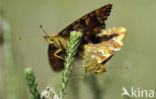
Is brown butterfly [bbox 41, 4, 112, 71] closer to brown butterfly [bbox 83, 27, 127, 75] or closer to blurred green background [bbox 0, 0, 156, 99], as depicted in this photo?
brown butterfly [bbox 83, 27, 127, 75]

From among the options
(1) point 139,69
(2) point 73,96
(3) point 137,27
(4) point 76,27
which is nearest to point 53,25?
(3) point 137,27

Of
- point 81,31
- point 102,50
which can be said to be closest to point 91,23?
point 81,31

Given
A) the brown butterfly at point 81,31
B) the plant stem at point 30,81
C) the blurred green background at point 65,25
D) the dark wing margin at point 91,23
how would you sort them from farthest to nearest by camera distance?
1. the blurred green background at point 65,25
2. the dark wing margin at point 91,23
3. the brown butterfly at point 81,31
4. the plant stem at point 30,81

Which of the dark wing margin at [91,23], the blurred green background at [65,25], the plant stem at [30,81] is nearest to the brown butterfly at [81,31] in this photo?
the dark wing margin at [91,23]

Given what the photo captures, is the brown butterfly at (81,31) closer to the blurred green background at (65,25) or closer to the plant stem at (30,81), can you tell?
the plant stem at (30,81)

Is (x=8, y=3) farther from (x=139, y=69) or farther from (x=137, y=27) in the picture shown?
(x=139, y=69)

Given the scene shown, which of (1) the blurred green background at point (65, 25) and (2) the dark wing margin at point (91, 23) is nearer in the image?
(2) the dark wing margin at point (91, 23)

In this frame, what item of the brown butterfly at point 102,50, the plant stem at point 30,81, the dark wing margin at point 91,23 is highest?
the dark wing margin at point 91,23

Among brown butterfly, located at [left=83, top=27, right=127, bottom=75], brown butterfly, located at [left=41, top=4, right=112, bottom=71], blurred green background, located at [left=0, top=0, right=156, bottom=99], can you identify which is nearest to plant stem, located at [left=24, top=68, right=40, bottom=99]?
brown butterfly, located at [left=41, top=4, right=112, bottom=71]
